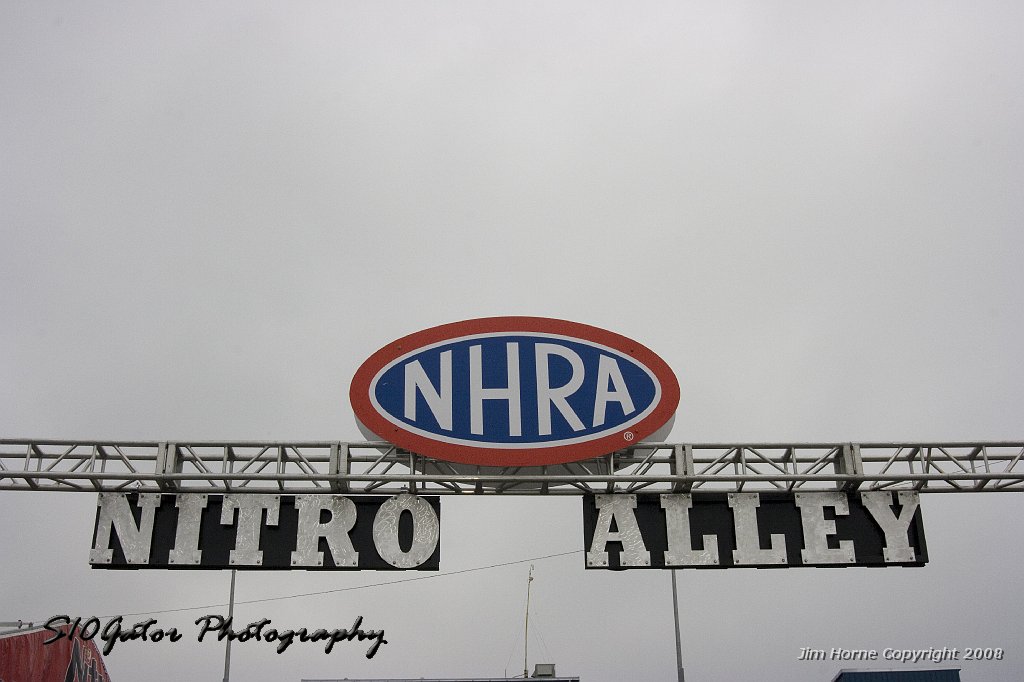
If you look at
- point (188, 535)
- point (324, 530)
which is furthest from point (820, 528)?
point (188, 535)

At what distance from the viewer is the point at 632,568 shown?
16812 mm

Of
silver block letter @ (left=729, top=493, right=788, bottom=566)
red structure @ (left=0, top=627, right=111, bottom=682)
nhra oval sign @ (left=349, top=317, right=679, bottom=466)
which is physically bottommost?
red structure @ (left=0, top=627, right=111, bottom=682)

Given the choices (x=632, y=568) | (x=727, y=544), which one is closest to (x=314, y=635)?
(x=632, y=568)

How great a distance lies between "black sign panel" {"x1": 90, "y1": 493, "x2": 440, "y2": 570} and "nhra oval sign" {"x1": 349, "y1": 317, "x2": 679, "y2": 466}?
132 centimetres

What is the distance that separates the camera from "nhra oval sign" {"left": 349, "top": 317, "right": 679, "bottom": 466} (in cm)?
1650

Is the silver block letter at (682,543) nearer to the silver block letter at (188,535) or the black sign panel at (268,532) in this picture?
the black sign panel at (268,532)

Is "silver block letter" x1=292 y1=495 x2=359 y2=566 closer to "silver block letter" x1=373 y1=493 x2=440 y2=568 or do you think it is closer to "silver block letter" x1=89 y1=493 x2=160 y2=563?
"silver block letter" x1=373 y1=493 x2=440 y2=568

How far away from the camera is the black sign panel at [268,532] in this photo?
660 inches

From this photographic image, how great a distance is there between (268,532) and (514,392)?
14.1 ft

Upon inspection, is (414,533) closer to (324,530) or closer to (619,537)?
(324,530)

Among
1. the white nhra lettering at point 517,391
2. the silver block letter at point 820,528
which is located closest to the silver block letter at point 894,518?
the silver block letter at point 820,528

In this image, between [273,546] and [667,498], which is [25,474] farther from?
[667,498]

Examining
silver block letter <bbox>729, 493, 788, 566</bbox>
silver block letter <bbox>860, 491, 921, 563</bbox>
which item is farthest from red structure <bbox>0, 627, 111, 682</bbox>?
silver block letter <bbox>860, 491, 921, 563</bbox>

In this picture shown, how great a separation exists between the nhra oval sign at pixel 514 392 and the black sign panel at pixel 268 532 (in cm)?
132
